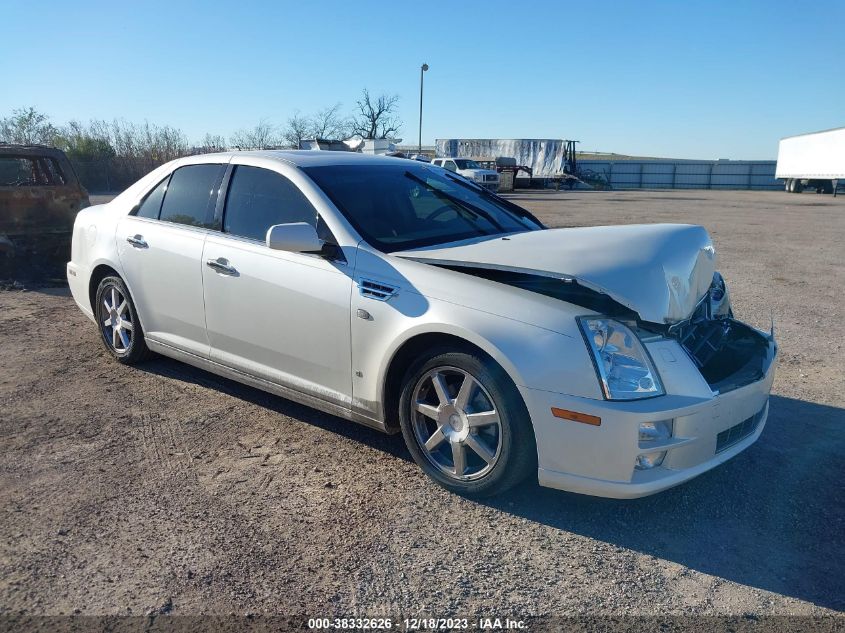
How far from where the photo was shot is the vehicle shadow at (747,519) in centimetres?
290

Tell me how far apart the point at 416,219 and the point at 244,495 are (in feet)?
6.07

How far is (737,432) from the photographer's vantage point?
3.38 m

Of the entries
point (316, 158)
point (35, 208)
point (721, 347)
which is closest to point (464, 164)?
point (35, 208)

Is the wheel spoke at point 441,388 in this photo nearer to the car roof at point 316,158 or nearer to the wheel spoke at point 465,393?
the wheel spoke at point 465,393

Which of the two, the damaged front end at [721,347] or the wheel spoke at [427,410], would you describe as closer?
the damaged front end at [721,347]

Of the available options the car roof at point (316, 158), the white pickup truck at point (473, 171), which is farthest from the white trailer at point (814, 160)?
the car roof at point (316, 158)

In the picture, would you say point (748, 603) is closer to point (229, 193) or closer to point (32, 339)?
point (229, 193)

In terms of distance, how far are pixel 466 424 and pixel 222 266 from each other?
190 cm

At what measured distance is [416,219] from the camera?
13.9ft

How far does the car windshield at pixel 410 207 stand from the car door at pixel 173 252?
3.09 ft

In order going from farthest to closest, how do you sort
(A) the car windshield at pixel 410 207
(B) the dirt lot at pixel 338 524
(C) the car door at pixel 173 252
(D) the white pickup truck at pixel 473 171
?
(D) the white pickup truck at pixel 473 171
(C) the car door at pixel 173 252
(A) the car windshield at pixel 410 207
(B) the dirt lot at pixel 338 524

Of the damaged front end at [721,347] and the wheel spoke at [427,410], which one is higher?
the damaged front end at [721,347]

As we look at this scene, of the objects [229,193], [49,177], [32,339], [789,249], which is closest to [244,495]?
[229,193]

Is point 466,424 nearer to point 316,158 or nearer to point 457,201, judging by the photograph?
point 457,201
